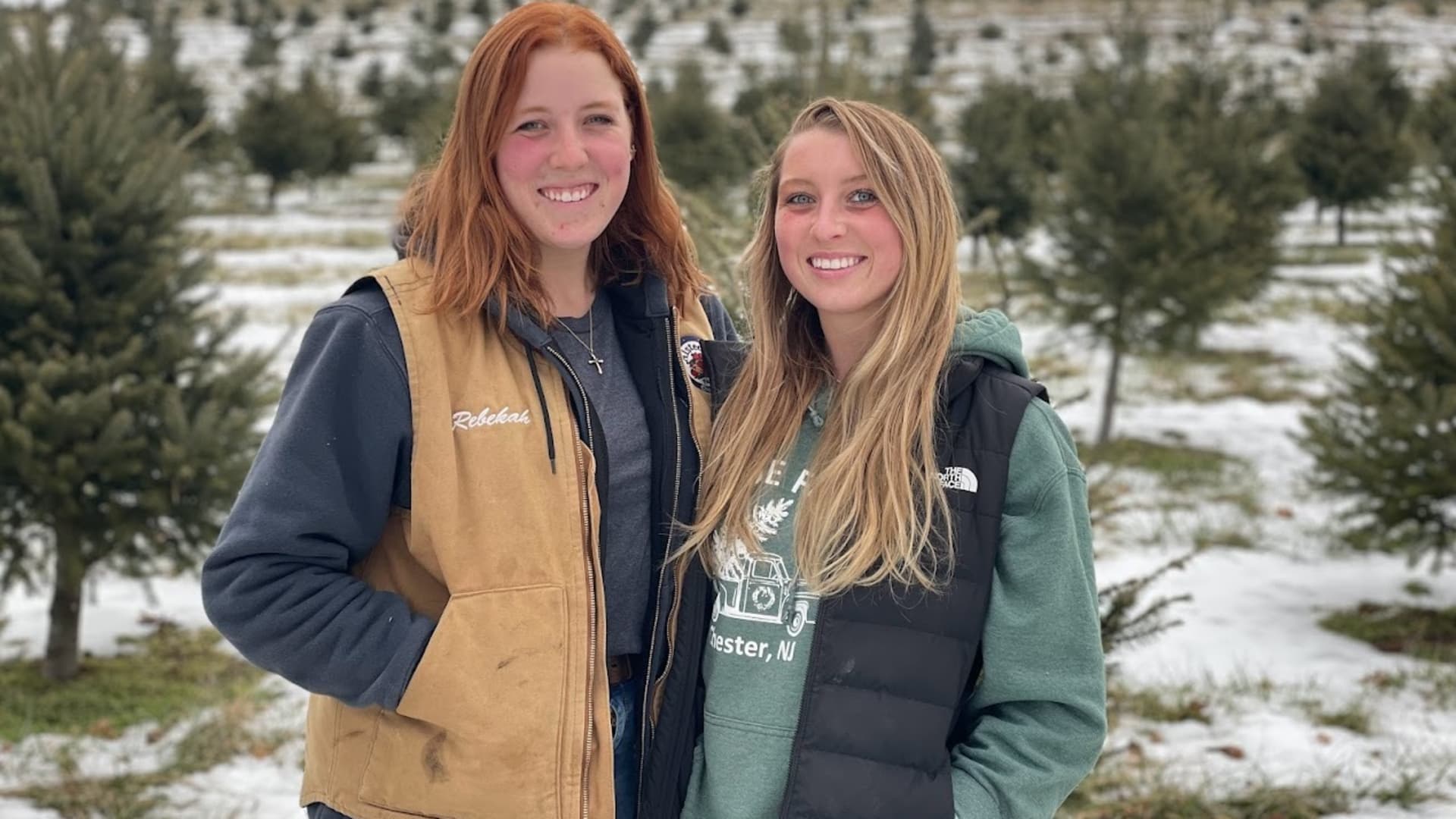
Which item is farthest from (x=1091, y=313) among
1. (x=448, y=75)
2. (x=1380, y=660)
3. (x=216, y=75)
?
(x=216, y=75)

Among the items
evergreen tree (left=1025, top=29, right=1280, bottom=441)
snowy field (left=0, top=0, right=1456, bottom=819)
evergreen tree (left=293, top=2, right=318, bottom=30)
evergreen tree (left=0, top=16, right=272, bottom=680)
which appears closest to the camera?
snowy field (left=0, top=0, right=1456, bottom=819)

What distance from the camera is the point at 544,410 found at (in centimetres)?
209

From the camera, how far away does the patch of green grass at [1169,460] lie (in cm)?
1035

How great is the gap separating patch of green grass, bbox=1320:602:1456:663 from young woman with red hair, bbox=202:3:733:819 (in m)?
6.18

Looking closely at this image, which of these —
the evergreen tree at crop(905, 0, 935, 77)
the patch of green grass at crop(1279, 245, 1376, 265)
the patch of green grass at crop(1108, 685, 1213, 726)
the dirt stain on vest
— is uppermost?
the evergreen tree at crop(905, 0, 935, 77)

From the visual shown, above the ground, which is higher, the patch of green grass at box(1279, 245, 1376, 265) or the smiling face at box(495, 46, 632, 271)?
the smiling face at box(495, 46, 632, 271)

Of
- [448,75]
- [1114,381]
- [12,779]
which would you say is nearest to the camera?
[12,779]

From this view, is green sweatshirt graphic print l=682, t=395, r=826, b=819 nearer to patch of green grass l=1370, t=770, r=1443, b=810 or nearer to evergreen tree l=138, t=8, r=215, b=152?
patch of green grass l=1370, t=770, r=1443, b=810

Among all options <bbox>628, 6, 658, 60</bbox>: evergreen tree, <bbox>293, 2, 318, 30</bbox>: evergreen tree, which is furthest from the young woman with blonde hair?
<bbox>293, 2, 318, 30</bbox>: evergreen tree

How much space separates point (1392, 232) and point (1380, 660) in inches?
116

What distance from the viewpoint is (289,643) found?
1918 mm

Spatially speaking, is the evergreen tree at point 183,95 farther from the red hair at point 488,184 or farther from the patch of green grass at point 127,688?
the red hair at point 488,184

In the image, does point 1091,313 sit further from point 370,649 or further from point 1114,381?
point 370,649

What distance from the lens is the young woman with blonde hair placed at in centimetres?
197
